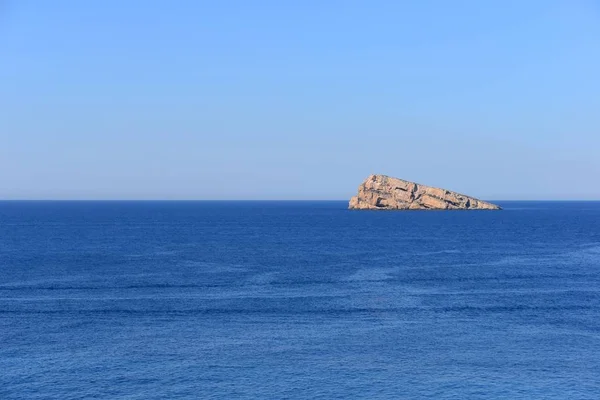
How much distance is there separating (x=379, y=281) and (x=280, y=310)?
987 inches

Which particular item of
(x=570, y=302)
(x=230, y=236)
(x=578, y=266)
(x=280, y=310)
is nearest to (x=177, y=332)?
(x=280, y=310)

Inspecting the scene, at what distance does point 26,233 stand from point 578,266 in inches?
5311

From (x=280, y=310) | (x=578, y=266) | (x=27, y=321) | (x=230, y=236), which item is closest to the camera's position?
(x=27, y=321)

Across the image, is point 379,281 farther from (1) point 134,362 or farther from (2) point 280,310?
(1) point 134,362

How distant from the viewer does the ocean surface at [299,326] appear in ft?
165

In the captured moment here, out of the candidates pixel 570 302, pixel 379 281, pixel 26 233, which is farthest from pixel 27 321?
pixel 26 233

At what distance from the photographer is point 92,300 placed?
78750 mm

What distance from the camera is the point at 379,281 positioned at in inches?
3720

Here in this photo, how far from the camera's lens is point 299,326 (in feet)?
217

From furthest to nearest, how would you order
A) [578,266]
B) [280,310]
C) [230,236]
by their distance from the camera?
1. [230,236]
2. [578,266]
3. [280,310]

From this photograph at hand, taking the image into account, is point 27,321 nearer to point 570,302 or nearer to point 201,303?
point 201,303

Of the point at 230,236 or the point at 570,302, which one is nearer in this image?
the point at 570,302

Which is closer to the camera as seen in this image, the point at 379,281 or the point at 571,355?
the point at 571,355

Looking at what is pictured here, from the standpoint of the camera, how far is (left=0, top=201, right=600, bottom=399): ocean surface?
50156 mm
